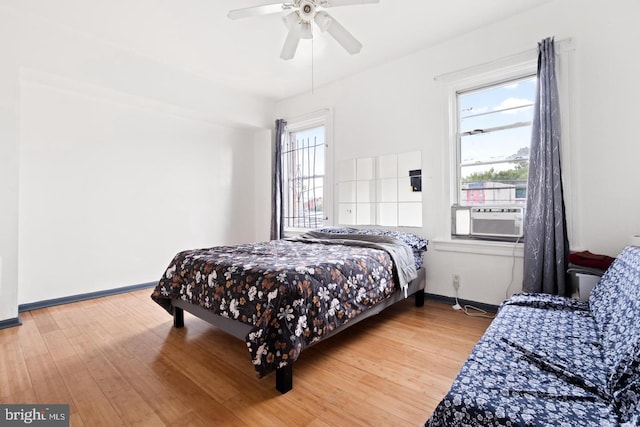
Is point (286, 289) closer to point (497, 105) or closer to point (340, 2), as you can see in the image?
point (340, 2)

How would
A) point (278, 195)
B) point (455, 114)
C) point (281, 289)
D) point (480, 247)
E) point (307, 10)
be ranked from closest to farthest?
1. point (281, 289)
2. point (307, 10)
3. point (480, 247)
4. point (455, 114)
5. point (278, 195)

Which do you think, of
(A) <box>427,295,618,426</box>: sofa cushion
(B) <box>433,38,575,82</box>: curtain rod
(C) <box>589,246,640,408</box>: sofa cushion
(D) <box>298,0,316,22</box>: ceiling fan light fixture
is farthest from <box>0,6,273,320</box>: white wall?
(C) <box>589,246,640,408</box>: sofa cushion

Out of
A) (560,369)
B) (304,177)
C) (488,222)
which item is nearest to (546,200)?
(488,222)

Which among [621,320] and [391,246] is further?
[391,246]

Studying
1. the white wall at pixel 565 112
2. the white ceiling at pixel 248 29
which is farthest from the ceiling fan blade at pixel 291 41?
the white wall at pixel 565 112

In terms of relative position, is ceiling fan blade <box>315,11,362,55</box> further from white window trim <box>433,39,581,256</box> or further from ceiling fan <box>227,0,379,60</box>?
white window trim <box>433,39,581,256</box>

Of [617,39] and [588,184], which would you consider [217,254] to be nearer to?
[588,184]

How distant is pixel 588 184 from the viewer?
2.50 metres

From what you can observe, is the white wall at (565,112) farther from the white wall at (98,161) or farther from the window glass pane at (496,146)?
the white wall at (98,161)

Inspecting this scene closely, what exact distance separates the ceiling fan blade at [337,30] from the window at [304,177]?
83.3 inches

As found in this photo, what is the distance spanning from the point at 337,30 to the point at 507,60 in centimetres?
176

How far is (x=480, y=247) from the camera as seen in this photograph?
9.95ft

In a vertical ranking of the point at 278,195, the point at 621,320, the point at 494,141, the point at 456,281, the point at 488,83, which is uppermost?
the point at 488,83

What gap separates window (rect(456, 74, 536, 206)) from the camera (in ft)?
9.56
